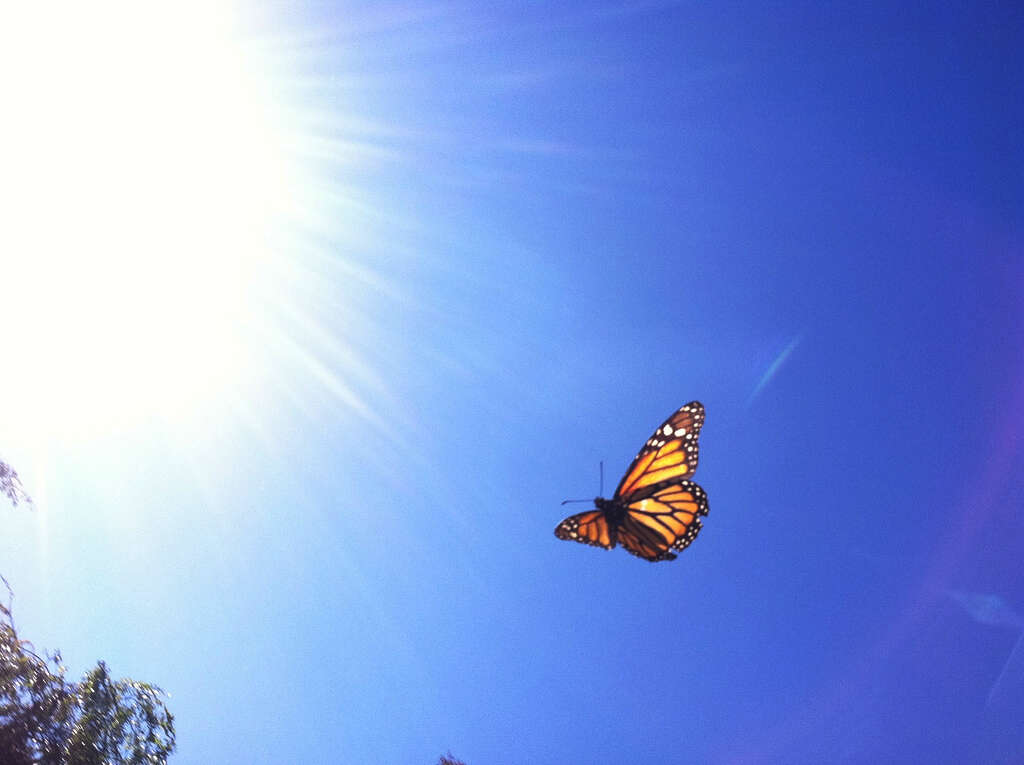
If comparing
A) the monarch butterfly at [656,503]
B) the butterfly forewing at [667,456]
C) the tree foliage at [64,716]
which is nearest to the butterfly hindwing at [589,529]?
the monarch butterfly at [656,503]

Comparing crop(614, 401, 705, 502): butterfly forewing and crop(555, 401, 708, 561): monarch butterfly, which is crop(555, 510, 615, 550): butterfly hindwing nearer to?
crop(555, 401, 708, 561): monarch butterfly

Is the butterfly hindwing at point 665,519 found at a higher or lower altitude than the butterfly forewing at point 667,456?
lower

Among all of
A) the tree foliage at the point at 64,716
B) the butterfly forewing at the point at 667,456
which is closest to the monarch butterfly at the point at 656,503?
the butterfly forewing at the point at 667,456

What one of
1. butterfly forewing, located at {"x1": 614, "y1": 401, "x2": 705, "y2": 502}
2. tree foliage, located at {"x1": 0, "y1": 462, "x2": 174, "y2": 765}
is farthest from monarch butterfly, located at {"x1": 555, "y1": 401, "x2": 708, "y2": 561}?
tree foliage, located at {"x1": 0, "y1": 462, "x2": 174, "y2": 765}

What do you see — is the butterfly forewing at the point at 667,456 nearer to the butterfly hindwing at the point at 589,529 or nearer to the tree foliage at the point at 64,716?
the butterfly hindwing at the point at 589,529

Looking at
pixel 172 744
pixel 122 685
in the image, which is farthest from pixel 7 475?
pixel 172 744

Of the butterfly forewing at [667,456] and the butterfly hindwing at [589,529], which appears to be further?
the butterfly hindwing at [589,529]

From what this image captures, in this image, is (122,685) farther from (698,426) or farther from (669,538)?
(698,426)

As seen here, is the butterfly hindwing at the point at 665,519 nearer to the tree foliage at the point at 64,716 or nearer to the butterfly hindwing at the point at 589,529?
the butterfly hindwing at the point at 589,529
